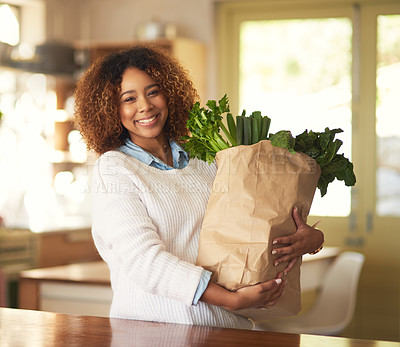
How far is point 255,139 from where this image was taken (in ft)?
5.11

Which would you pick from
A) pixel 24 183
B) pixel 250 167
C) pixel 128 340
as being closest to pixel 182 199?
pixel 250 167

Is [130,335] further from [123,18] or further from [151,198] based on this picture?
[123,18]

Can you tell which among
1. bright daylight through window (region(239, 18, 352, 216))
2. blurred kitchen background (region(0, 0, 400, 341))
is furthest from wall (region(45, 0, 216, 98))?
bright daylight through window (region(239, 18, 352, 216))

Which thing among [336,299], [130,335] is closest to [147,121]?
[130,335]

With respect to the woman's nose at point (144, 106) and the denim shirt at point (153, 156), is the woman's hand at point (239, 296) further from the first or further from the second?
the woman's nose at point (144, 106)

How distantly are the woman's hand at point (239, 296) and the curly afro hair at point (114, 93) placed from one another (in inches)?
19.6

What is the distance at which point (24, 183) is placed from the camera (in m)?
5.53

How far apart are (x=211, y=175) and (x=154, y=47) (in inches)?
15.8

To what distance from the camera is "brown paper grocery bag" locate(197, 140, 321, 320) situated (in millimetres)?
1467

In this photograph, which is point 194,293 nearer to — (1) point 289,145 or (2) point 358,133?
(1) point 289,145

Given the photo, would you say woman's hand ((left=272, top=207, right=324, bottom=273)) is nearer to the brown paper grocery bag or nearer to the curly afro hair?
the brown paper grocery bag

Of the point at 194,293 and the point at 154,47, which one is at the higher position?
the point at 154,47

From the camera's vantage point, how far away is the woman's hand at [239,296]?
57.5 inches

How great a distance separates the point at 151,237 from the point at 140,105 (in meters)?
0.36
